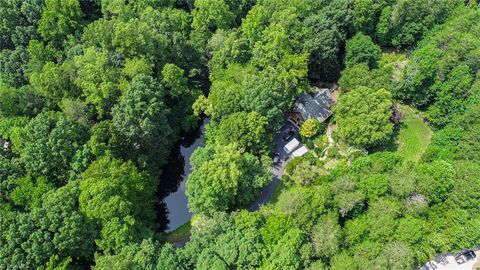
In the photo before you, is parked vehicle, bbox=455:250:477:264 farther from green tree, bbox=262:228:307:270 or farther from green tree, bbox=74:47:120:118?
green tree, bbox=74:47:120:118

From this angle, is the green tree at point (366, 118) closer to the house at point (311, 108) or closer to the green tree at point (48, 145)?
the house at point (311, 108)

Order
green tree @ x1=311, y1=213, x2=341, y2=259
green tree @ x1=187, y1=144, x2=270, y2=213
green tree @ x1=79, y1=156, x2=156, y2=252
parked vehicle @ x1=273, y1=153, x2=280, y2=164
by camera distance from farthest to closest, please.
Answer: parked vehicle @ x1=273, y1=153, x2=280, y2=164 < green tree @ x1=187, y1=144, x2=270, y2=213 < green tree @ x1=311, y1=213, x2=341, y2=259 < green tree @ x1=79, y1=156, x2=156, y2=252

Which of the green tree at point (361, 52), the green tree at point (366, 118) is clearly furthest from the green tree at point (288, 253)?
the green tree at point (361, 52)

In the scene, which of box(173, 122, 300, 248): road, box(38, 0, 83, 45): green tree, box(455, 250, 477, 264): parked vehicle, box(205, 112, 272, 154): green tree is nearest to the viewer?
box(455, 250, 477, 264): parked vehicle

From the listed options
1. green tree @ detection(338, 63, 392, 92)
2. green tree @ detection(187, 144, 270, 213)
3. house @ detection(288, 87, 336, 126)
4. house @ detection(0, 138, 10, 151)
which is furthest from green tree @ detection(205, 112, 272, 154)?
house @ detection(0, 138, 10, 151)

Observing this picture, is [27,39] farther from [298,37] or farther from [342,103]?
[342,103]

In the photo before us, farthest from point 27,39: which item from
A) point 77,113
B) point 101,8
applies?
point 77,113
